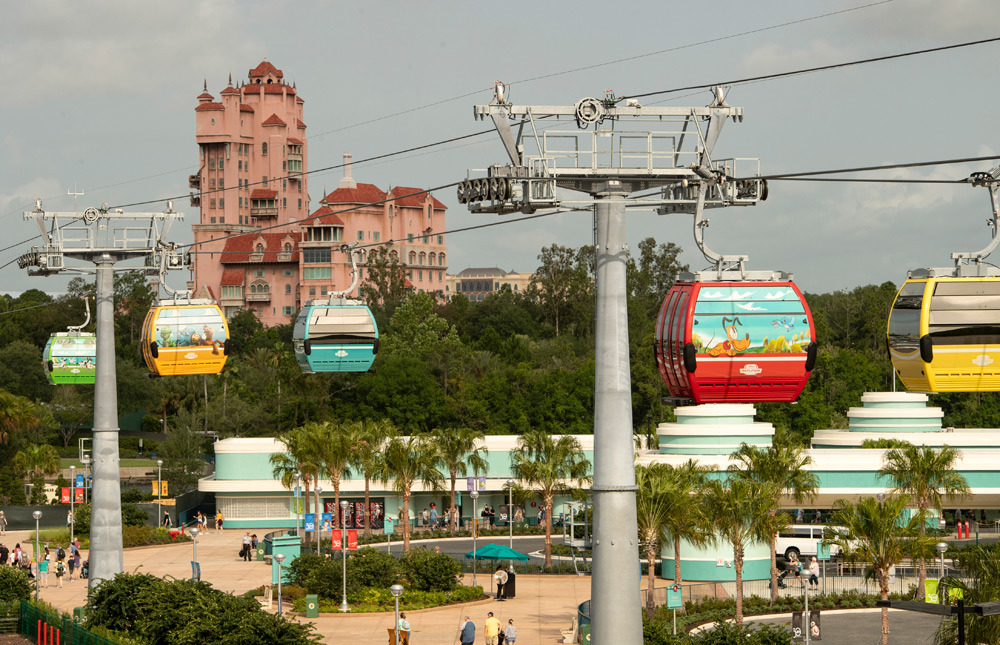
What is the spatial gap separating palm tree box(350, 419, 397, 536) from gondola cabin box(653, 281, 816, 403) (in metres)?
43.9

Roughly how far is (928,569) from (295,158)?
14727 centimetres

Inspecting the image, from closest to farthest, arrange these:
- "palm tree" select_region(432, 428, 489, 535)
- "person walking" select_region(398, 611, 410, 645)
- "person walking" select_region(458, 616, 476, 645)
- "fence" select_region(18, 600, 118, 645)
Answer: "fence" select_region(18, 600, 118, 645) → "person walking" select_region(458, 616, 476, 645) → "person walking" select_region(398, 611, 410, 645) → "palm tree" select_region(432, 428, 489, 535)

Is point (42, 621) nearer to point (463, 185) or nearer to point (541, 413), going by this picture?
point (463, 185)

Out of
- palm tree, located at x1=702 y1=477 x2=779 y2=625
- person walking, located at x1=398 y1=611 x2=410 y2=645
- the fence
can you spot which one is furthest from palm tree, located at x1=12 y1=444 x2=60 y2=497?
palm tree, located at x1=702 y1=477 x2=779 y2=625

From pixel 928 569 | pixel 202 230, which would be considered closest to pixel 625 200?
pixel 928 569

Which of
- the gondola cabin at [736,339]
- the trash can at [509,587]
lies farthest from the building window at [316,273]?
the gondola cabin at [736,339]

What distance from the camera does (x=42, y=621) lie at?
36.1 meters

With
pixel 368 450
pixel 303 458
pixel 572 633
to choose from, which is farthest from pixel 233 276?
pixel 572 633

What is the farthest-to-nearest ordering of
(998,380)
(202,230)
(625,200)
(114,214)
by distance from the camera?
(202,230) → (114,214) → (998,380) → (625,200)

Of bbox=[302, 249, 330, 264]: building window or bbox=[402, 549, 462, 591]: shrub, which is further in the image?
bbox=[302, 249, 330, 264]: building window

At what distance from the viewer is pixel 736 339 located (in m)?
20.9

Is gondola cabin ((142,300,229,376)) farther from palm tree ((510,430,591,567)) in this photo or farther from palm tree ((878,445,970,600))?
palm tree ((878,445,970,600))

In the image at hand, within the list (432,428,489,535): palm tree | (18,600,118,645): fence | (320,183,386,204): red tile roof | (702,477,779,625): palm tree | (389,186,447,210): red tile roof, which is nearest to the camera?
(18,600,118,645): fence

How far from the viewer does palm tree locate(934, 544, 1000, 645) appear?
79.3ft
